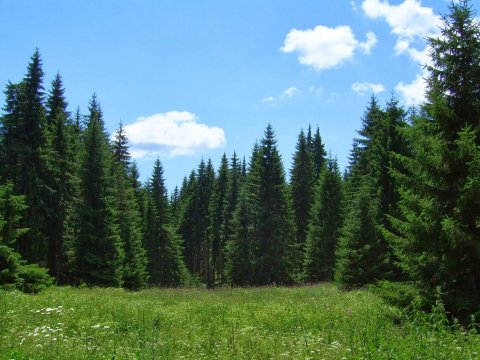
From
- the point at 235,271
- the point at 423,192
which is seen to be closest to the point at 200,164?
the point at 235,271

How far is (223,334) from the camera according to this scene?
34.2 ft

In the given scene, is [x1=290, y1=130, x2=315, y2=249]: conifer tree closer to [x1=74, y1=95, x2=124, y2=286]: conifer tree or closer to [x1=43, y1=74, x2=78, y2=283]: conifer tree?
[x1=74, y1=95, x2=124, y2=286]: conifer tree

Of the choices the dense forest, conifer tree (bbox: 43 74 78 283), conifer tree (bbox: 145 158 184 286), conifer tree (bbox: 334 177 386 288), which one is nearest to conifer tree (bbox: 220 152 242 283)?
the dense forest

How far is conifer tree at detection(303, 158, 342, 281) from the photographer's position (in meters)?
38.8

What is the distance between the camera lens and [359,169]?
3678 centimetres

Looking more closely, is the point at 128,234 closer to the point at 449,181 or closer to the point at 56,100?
the point at 56,100

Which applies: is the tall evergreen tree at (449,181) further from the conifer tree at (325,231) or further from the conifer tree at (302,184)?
the conifer tree at (302,184)

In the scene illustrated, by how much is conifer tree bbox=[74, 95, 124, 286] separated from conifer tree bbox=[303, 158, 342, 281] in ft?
59.6

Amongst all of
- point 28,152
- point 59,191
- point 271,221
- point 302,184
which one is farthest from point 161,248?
point 28,152

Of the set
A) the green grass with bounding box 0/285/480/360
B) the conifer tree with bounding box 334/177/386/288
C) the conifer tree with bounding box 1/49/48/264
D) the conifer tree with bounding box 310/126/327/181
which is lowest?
the green grass with bounding box 0/285/480/360

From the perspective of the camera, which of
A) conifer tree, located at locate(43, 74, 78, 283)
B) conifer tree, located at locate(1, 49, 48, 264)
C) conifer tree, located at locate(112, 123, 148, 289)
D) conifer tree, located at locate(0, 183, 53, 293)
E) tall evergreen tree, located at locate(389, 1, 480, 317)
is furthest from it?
conifer tree, located at locate(112, 123, 148, 289)

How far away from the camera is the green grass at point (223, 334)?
7.54 m

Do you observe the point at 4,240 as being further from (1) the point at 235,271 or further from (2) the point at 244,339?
(1) the point at 235,271

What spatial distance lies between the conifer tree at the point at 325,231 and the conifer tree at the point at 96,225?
18.2 meters
